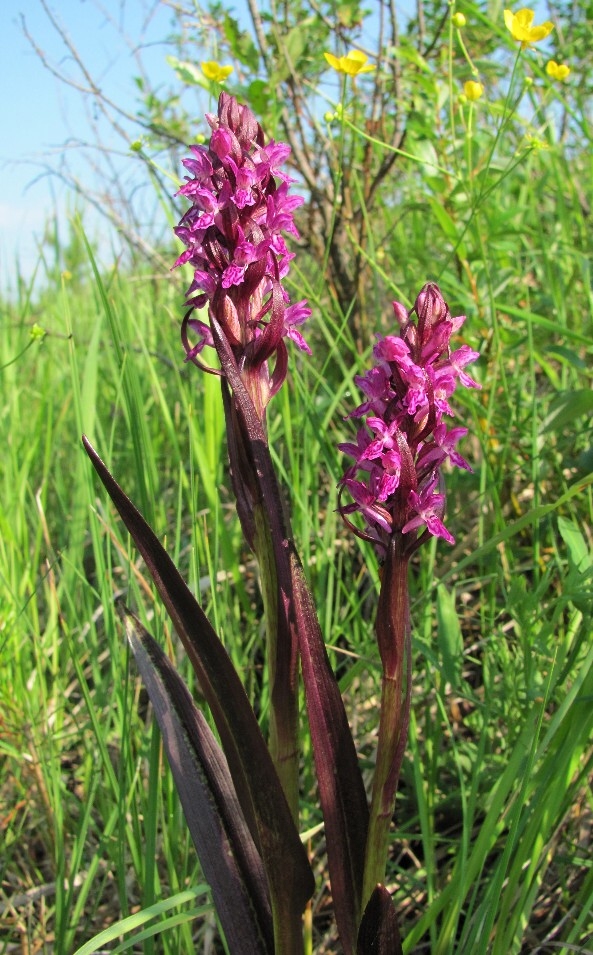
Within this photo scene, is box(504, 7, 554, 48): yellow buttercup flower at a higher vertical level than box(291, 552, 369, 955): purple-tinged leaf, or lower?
higher

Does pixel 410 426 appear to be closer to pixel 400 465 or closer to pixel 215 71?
pixel 400 465

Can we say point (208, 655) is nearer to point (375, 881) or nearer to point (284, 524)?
point (284, 524)

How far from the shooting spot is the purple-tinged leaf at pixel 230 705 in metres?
0.90

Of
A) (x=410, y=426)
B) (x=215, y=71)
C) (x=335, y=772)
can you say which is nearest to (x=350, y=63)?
(x=215, y=71)

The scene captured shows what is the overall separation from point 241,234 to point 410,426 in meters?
0.32

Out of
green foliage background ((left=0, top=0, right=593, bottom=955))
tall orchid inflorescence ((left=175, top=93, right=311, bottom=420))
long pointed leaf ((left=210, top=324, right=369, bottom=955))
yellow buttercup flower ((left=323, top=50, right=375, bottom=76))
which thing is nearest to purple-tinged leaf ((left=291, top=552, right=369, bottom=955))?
long pointed leaf ((left=210, top=324, right=369, bottom=955))

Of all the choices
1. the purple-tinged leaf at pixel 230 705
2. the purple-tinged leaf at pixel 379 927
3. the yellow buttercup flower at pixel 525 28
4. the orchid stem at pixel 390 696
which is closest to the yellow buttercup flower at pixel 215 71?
the yellow buttercup flower at pixel 525 28

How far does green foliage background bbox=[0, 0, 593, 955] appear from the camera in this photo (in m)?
1.13

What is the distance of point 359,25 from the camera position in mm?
2369

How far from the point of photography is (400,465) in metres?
0.83

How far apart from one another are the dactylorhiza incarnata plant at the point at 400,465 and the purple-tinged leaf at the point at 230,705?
0.11 m

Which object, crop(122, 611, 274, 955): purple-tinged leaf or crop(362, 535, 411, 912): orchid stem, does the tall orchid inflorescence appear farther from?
crop(122, 611, 274, 955): purple-tinged leaf

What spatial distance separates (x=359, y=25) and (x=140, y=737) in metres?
2.15

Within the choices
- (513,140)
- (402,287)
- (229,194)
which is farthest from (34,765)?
(513,140)
